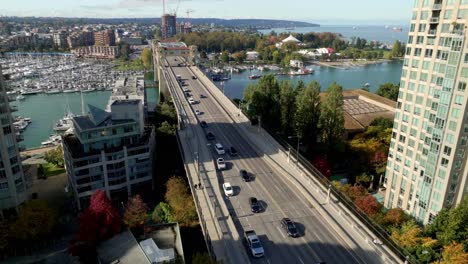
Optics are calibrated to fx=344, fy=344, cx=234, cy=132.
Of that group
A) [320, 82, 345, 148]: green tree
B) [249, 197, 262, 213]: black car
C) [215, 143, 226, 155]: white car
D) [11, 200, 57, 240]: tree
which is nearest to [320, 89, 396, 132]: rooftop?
[320, 82, 345, 148]: green tree

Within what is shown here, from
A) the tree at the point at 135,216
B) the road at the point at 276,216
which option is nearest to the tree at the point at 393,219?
the road at the point at 276,216

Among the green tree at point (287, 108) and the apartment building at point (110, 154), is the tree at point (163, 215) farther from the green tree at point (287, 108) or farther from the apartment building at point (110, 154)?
the green tree at point (287, 108)

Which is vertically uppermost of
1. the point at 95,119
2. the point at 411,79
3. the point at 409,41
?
the point at 409,41

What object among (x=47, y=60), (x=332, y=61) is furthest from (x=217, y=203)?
(x=332, y=61)

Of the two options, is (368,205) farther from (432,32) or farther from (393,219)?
(432,32)

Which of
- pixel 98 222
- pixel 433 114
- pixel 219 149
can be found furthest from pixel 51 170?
pixel 433 114

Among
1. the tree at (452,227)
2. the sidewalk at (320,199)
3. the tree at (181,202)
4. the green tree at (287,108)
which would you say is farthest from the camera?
the green tree at (287,108)

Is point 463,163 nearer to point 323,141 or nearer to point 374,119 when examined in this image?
point 323,141
